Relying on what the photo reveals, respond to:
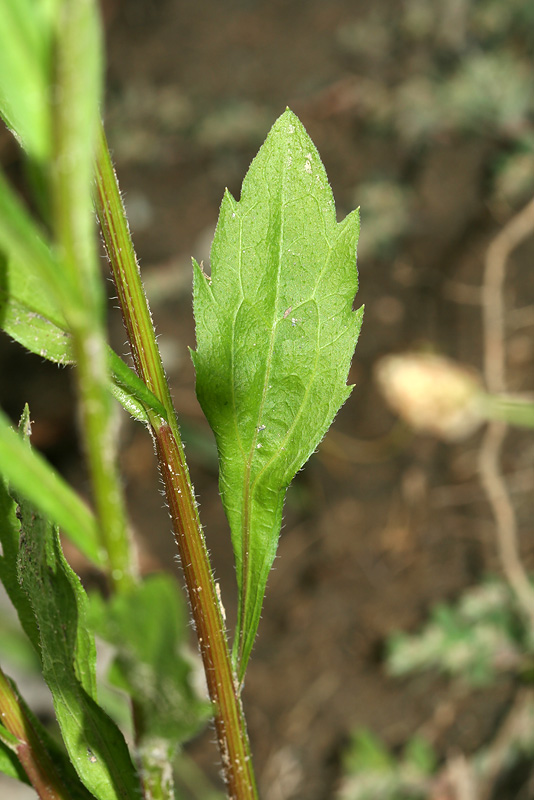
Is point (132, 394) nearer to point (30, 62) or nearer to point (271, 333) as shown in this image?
point (271, 333)

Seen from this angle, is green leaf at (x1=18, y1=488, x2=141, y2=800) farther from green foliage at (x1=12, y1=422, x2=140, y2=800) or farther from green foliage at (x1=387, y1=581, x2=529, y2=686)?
green foliage at (x1=387, y1=581, x2=529, y2=686)

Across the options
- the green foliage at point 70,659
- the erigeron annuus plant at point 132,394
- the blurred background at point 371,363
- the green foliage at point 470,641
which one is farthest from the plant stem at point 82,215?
the green foliage at point 470,641

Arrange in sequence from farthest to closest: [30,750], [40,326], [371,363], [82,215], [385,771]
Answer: [371,363] → [385,771] → [30,750] → [40,326] → [82,215]

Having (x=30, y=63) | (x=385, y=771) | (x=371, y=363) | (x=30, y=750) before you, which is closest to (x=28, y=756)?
(x=30, y=750)

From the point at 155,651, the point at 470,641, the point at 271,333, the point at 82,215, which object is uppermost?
the point at 470,641

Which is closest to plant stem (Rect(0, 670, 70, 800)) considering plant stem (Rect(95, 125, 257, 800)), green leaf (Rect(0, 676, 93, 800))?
green leaf (Rect(0, 676, 93, 800))

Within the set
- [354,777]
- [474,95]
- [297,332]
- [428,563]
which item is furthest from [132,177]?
[297,332]

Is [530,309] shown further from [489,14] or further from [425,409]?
[489,14]
